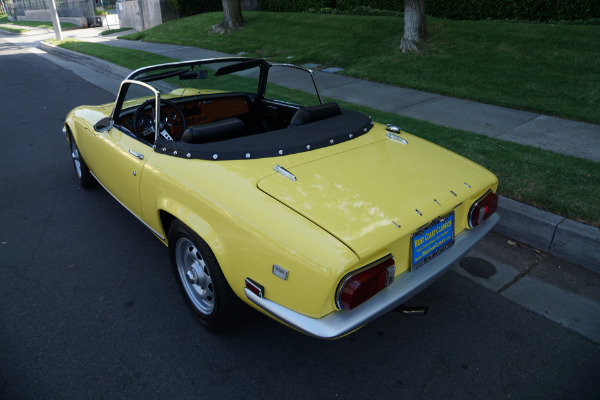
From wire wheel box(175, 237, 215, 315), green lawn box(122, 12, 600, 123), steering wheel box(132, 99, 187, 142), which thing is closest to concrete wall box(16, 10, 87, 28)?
green lawn box(122, 12, 600, 123)

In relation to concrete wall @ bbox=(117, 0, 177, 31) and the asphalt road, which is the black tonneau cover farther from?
concrete wall @ bbox=(117, 0, 177, 31)

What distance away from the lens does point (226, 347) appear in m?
2.64

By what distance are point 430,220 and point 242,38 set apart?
1272 centimetres

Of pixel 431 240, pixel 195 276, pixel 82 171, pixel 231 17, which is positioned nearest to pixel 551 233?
pixel 431 240

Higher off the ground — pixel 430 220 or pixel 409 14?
pixel 409 14

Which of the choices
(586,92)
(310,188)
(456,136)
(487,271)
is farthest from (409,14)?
(310,188)

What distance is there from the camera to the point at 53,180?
508 cm

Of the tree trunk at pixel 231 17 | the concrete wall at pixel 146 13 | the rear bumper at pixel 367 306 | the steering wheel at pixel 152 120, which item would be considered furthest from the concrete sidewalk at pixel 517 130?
the concrete wall at pixel 146 13

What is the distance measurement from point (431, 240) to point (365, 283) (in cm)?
58

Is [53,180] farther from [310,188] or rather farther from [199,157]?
[310,188]

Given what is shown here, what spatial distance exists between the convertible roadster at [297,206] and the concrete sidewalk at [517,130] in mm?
1024

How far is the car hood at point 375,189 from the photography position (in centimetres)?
214

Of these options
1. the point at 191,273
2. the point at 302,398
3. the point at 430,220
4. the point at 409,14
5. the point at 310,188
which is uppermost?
the point at 409,14

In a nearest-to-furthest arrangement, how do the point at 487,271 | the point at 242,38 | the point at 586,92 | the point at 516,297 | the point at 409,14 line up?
the point at 516,297 < the point at 487,271 < the point at 586,92 < the point at 409,14 < the point at 242,38
